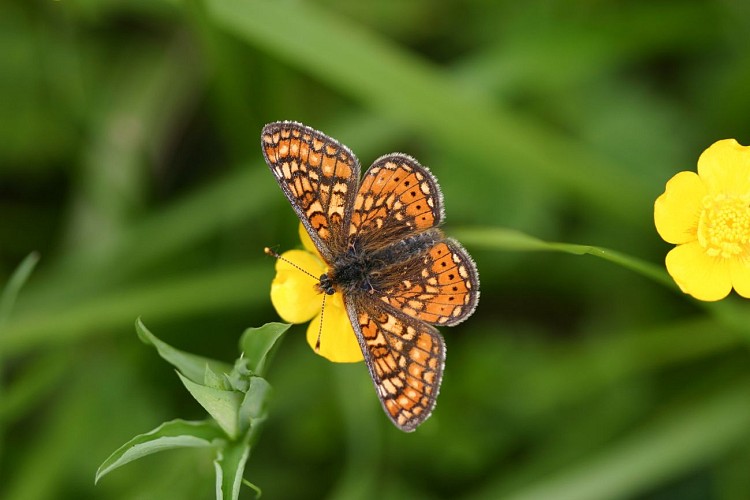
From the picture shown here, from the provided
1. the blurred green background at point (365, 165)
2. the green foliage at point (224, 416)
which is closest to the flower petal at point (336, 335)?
the green foliage at point (224, 416)

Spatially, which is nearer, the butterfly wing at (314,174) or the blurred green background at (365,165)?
the butterfly wing at (314,174)

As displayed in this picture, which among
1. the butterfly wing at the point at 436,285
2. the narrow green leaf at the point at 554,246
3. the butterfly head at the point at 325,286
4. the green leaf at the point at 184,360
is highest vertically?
the narrow green leaf at the point at 554,246

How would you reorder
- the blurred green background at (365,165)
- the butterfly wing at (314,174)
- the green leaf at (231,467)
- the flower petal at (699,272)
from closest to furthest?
the green leaf at (231,467) → the flower petal at (699,272) → the butterfly wing at (314,174) → the blurred green background at (365,165)

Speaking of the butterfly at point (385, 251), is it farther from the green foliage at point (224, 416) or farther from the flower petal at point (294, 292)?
the green foliage at point (224, 416)

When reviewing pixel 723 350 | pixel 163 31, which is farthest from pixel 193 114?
pixel 723 350

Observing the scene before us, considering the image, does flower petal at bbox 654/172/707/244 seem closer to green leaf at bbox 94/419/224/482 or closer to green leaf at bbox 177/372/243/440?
green leaf at bbox 177/372/243/440
